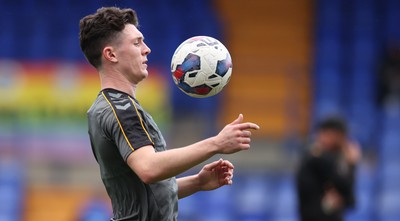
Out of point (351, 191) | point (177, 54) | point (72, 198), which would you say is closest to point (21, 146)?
point (72, 198)

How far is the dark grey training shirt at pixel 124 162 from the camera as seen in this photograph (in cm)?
401

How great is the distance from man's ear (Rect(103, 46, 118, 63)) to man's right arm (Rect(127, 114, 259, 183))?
57 cm

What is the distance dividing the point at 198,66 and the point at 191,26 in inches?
375

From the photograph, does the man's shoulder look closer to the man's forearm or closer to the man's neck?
the man's neck

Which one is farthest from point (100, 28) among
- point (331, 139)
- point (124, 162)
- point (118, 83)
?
point (331, 139)

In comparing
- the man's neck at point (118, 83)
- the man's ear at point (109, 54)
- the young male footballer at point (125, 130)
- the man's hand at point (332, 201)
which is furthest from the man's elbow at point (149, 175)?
the man's hand at point (332, 201)

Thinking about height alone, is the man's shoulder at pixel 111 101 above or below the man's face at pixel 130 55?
below

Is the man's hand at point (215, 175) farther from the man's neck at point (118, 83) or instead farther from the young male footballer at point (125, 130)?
the man's neck at point (118, 83)

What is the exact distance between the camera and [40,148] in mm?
11953

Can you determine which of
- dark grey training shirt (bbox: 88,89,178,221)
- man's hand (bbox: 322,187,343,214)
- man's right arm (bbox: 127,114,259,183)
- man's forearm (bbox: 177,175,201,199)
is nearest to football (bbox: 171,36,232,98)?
dark grey training shirt (bbox: 88,89,178,221)

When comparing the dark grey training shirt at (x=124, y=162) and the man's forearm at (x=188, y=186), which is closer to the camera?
the dark grey training shirt at (x=124, y=162)

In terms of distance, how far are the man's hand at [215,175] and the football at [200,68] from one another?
38 centimetres

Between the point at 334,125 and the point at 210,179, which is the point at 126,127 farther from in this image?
the point at 334,125

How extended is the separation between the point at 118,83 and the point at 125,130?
1.17 ft
